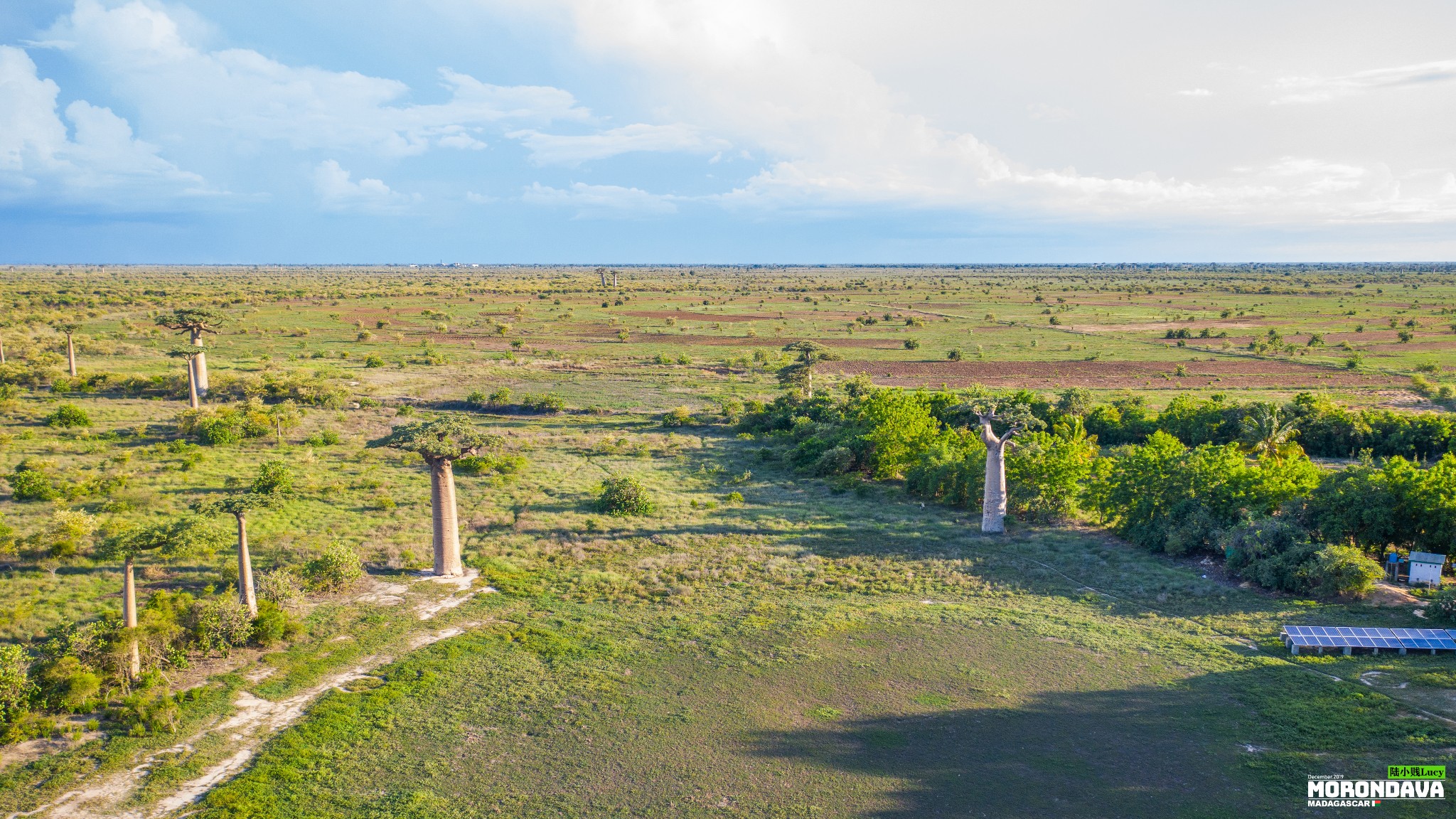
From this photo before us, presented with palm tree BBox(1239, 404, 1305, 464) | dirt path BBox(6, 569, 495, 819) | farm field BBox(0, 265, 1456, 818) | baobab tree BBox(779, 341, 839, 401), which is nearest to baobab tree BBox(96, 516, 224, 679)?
farm field BBox(0, 265, 1456, 818)

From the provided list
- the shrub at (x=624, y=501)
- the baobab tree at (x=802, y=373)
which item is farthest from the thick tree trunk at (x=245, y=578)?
the baobab tree at (x=802, y=373)

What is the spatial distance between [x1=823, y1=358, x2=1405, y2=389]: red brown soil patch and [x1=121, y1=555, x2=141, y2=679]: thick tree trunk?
52.5 m

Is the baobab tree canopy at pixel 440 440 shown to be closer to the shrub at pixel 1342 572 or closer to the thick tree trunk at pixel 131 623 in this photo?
the thick tree trunk at pixel 131 623

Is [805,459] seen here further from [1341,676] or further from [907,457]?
[1341,676]

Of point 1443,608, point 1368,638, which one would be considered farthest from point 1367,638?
point 1443,608

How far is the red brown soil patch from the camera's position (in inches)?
2379

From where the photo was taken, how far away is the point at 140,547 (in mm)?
18203

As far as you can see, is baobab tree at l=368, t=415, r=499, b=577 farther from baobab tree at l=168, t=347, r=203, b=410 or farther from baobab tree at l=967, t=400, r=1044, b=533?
baobab tree at l=168, t=347, r=203, b=410

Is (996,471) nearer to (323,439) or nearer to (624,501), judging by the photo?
(624,501)

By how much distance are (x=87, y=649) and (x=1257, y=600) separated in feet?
91.0

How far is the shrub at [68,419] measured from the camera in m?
42.8

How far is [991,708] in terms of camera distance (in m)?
16.4

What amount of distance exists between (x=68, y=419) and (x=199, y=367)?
8.83m

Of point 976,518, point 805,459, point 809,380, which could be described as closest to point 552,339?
point 809,380
